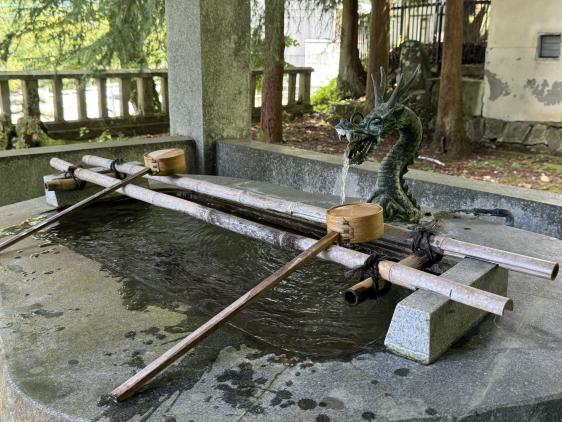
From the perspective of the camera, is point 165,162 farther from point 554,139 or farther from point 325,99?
point 325,99

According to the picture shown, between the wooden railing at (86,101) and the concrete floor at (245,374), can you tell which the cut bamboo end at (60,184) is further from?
the wooden railing at (86,101)

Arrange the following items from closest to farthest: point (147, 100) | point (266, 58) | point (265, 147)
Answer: point (265, 147) → point (266, 58) → point (147, 100)

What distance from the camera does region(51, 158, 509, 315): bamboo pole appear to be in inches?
75.8

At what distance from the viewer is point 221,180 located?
466cm

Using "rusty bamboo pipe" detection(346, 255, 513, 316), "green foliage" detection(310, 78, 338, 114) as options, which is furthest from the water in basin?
"green foliage" detection(310, 78, 338, 114)

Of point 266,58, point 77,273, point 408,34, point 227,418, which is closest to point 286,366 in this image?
point 227,418

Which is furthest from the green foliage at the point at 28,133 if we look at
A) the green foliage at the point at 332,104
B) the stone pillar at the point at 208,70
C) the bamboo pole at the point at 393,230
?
the green foliage at the point at 332,104

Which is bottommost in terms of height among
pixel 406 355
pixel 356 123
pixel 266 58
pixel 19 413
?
pixel 19 413

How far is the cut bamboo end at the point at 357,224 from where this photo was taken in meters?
2.28

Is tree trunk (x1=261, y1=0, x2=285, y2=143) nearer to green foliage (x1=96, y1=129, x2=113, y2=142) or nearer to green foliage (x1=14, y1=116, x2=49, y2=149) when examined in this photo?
green foliage (x1=96, y1=129, x2=113, y2=142)

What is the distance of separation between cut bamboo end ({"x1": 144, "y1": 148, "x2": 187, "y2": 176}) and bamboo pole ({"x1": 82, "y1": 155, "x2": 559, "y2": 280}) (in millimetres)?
66

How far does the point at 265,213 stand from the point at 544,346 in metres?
2.03

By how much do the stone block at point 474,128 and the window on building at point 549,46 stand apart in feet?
5.11

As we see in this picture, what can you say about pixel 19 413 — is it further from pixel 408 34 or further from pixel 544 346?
pixel 408 34
